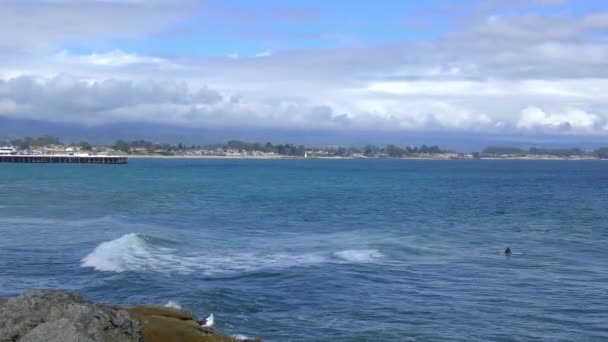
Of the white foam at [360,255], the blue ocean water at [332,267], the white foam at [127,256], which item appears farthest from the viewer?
the white foam at [360,255]

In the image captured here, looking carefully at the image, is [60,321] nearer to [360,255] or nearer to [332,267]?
[332,267]

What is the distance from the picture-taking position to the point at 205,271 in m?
33.9

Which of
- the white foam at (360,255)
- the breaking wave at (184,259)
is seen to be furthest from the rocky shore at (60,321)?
the white foam at (360,255)

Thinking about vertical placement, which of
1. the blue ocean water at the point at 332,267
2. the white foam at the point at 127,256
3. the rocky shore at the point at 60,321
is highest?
the rocky shore at the point at 60,321

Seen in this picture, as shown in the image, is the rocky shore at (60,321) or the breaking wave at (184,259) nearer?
the rocky shore at (60,321)

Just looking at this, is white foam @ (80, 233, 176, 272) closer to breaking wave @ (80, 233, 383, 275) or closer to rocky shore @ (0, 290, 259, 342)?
breaking wave @ (80, 233, 383, 275)

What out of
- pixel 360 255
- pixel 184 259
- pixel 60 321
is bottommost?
pixel 360 255

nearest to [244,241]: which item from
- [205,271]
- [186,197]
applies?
[205,271]

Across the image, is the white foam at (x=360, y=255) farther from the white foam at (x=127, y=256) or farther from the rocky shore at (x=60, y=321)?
the rocky shore at (x=60, y=321)

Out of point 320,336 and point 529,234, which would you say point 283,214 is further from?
point 320,336

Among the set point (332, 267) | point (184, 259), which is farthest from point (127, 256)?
point (332, 267)

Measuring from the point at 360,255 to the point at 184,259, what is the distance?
9312mm

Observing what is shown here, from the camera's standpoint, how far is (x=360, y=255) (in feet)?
133

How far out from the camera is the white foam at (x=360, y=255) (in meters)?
38.6
